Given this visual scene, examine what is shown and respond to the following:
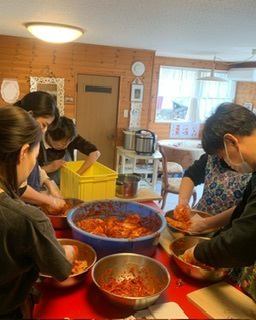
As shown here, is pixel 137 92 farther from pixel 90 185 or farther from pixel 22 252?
pixel 22 252

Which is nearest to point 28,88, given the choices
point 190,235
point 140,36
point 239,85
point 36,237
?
point 140,36

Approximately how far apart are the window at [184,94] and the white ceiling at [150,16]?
3209mm

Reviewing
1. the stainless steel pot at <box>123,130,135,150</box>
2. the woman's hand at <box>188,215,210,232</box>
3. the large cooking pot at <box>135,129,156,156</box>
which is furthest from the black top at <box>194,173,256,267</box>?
the stainless steel pot at <box>123,130,135,150</box>

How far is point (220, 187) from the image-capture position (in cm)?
191

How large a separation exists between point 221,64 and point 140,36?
372cm

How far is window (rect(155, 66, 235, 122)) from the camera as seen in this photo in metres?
6.79

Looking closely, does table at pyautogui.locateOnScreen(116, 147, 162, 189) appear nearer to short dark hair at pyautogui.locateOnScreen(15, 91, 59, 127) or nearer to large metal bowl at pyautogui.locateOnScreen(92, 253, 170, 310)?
short dark hair at pyautogui.locateOnScreen(15, 91, 59, 127)

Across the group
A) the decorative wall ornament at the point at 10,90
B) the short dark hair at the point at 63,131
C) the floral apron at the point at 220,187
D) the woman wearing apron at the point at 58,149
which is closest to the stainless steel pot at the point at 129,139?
the decorative wall ornament at the point at 10,90

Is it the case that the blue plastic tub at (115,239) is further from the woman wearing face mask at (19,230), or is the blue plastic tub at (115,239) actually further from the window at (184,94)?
the window at (184,94)

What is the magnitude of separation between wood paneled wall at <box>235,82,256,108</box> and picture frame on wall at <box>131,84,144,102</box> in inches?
114

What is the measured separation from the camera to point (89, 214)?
1821 millimetres

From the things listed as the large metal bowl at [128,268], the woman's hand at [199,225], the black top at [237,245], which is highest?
the black top at [237,245]

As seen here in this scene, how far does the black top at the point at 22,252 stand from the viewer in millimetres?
957

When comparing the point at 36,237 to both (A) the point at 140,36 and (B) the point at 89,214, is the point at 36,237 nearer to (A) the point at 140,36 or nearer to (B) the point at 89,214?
(B) the point at 89,214
